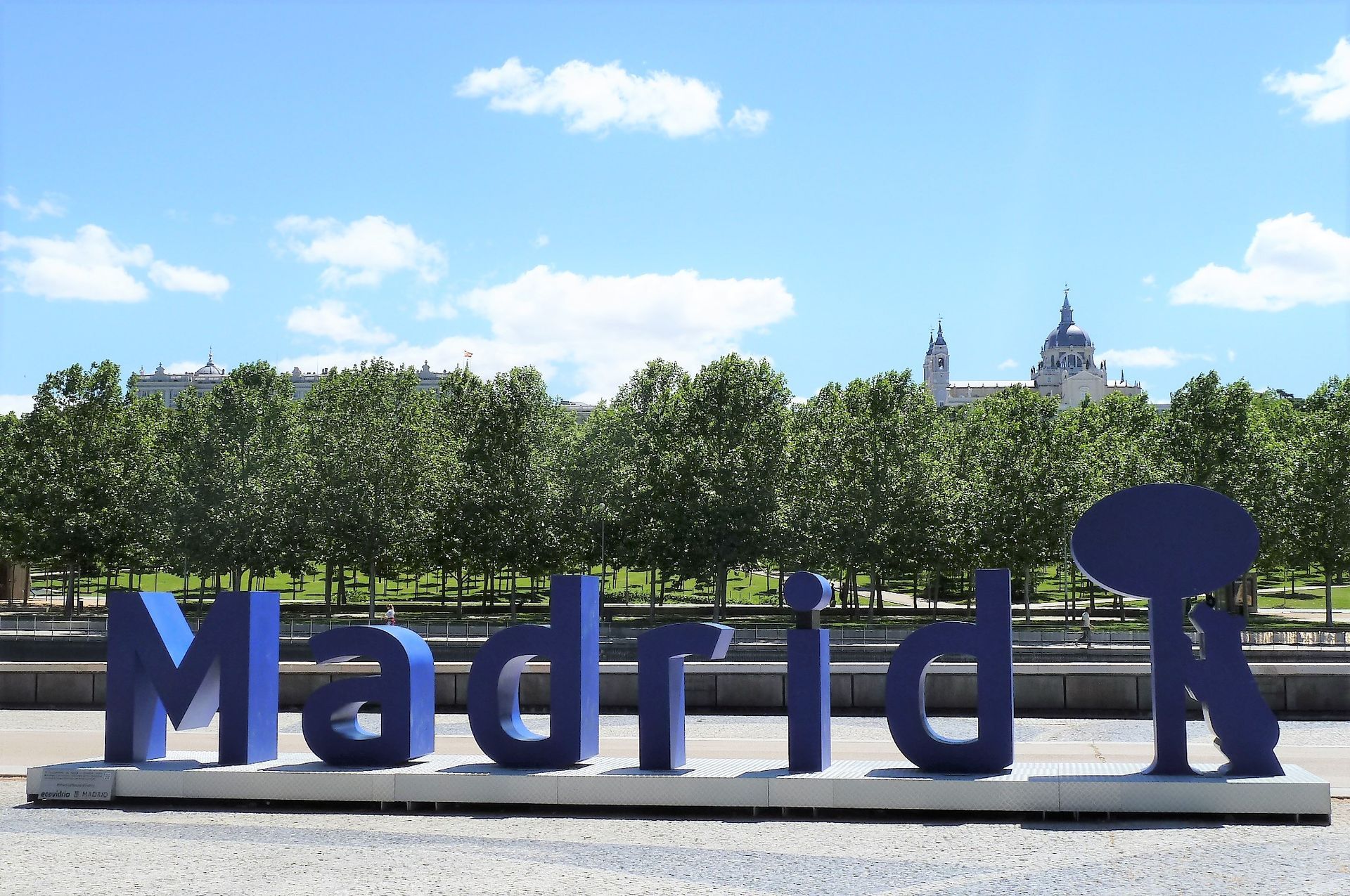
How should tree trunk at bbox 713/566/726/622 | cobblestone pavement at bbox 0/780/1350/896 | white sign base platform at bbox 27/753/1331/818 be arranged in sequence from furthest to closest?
tree trunk at bbox 713/566/726/622 < white sign base platform at bbox 27/753/1331/818 < cobblestone pavement at bbox 0/780/1350/896

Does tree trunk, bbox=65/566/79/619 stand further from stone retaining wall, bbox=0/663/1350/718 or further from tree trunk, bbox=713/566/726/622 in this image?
stone retaining wall, bbox=0/663/1350/718

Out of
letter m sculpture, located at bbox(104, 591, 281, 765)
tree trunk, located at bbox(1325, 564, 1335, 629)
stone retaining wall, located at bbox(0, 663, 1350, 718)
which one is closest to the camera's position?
letter m sculpture, located at bbox(104, 591, 281, 765)

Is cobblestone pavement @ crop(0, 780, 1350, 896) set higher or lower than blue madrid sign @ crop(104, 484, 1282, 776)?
lower

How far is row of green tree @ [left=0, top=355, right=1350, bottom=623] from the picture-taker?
62.7 m

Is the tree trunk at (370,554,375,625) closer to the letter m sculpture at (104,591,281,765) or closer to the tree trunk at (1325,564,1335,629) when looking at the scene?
the letter m sculpture at (104,591,281,765)

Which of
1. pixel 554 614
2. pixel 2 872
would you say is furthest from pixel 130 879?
pixel 554 614

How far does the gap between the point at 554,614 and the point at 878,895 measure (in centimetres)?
693

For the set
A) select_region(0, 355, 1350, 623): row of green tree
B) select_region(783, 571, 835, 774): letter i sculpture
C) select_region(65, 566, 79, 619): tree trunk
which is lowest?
select_region(65, 566, 79, 619): tree trunk

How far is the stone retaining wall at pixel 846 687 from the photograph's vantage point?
84.4ft

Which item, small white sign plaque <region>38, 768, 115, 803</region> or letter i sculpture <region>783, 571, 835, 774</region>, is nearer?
letter i sculpture <region>783, 571, 835, 774</region>

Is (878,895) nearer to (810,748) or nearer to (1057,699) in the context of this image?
(810,748)

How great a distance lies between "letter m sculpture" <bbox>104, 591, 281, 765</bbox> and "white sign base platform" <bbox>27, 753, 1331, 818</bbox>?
1.46 feet

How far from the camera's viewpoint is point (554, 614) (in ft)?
55.8

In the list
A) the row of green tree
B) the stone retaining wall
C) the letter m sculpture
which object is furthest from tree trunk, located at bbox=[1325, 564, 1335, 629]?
the letter m sculpture
